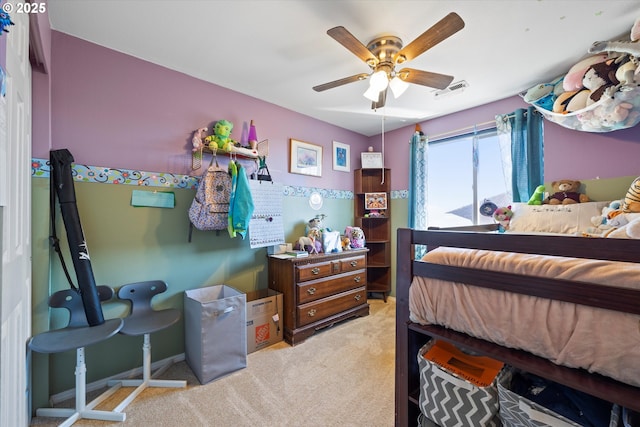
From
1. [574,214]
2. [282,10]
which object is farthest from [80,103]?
[574,214]

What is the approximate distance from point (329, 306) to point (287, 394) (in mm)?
1050

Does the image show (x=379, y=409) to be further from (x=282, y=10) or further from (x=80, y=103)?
(x=80, y=103)

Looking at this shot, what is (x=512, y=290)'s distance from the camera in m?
0.89

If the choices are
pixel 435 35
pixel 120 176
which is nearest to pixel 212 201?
pixel 120 176

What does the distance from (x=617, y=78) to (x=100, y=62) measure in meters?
3.74

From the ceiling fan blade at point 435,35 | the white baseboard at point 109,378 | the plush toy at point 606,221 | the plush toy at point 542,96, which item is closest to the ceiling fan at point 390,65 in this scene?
the ceiling fan blade at point 435,35

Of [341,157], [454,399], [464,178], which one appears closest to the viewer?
[454,399]

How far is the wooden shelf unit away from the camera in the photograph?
3643mm

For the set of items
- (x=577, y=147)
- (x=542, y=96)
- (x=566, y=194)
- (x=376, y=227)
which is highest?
(x=542, y=96)

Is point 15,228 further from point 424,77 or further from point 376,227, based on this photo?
point 376,227

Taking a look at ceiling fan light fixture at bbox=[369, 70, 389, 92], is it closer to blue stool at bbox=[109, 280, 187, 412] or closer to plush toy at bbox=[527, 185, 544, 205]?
plush toy at bbox=[527, 185, 544, 205]

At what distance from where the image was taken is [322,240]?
2.85 metres

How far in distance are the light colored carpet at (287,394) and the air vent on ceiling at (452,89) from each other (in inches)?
102

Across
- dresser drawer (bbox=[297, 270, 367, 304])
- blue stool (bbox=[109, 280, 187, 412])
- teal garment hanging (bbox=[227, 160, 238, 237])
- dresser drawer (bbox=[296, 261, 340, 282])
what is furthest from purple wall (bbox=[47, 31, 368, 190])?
dresser drawer (bbox=[297, 270, 367, 304])
